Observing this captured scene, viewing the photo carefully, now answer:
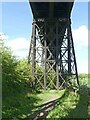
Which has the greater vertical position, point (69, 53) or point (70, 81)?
point (69, 53)

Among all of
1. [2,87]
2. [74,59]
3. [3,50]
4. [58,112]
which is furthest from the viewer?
[74,59]

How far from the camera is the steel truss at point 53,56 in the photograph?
120ft

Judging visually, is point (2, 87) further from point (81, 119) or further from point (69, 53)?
point (69, 53)

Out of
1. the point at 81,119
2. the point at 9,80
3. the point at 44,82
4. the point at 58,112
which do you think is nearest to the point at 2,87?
the point at 9,80

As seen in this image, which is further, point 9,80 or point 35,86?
point 35,86

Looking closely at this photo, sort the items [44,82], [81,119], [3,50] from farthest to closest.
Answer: [44,82] < [3,50] < [81,119]

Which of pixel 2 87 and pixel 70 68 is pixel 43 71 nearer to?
pixel 70 68

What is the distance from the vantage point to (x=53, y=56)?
38.0m

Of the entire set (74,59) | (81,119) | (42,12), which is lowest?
(81,119)

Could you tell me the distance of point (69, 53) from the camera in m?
37.4

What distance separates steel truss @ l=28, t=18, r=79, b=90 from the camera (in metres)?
36.4

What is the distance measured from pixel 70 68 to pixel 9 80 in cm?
1360

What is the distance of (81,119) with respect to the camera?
47.5 feet

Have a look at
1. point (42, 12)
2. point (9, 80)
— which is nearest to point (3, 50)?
point (9, 80)
